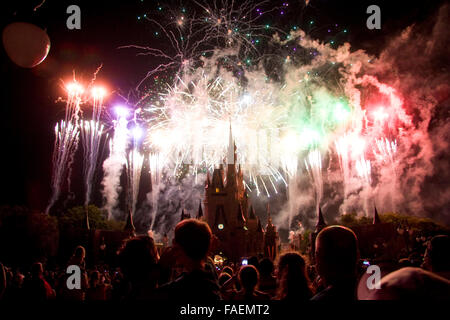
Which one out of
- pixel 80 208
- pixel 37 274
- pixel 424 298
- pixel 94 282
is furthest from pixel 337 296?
pixel 80 208

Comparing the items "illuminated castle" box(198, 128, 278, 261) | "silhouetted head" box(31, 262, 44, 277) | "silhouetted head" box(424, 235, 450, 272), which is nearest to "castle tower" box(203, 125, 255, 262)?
"illuminated castle" box(198, 128, 278, 261)

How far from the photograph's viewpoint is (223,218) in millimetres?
68062

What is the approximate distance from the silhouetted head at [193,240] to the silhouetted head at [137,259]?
0.37 metres

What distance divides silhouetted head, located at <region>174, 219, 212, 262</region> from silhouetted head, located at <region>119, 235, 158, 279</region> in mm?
371

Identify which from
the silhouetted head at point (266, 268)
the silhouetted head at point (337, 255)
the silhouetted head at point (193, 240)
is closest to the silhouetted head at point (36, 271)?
the silhouetted head at point (193, 240)

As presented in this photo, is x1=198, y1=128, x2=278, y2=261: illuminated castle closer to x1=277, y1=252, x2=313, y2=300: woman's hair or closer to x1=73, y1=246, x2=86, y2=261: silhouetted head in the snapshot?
x1=73, y1=246, x2=86, y2=261: silhouetted head

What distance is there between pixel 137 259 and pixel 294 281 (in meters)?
2.00

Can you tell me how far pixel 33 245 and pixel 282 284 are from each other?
52411mm

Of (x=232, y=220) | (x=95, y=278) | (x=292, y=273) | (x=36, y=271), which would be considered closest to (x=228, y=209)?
(x=232, y=220)

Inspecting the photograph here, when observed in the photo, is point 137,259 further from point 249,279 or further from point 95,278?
point 95,278

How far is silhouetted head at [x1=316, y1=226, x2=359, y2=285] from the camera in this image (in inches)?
118

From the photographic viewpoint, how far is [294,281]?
4.14m
